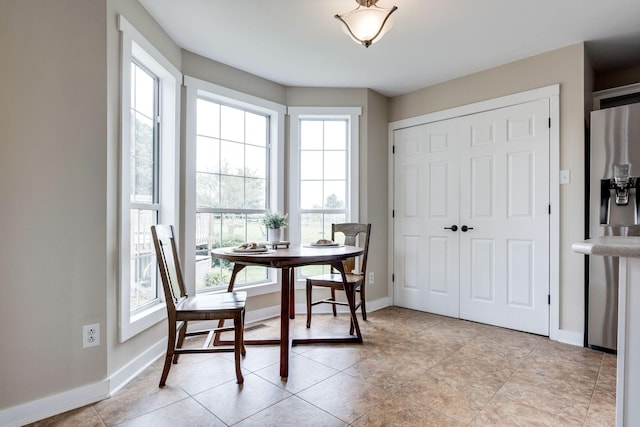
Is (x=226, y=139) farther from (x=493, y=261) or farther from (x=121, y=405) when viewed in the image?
(x=493, y=261)

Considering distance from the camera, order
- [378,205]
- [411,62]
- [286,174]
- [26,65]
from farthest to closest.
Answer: [378,205], [286,174], [411,62], [26,65]

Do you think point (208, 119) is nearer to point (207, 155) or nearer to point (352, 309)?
point (207, 155)

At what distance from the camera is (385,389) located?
1994 mm

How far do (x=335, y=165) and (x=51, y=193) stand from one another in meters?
2.61

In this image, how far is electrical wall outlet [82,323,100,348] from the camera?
1856 millimetres

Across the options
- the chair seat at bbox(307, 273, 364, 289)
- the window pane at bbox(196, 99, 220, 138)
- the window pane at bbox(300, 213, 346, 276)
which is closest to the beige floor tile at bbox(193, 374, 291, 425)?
the chair seat at bbox(307, 273, 364, 289)

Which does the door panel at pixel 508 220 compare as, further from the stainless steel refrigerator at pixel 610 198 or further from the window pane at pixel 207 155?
the window pane at pixel 207 155

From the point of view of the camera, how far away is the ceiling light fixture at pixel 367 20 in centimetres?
193

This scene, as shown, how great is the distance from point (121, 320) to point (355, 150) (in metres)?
2.69

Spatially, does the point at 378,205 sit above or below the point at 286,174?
below

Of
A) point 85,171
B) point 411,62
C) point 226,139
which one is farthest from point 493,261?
point 85,171

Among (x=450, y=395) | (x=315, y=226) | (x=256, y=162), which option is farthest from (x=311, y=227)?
(x=450, y=395)

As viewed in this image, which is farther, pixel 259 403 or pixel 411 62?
pixel 411 62

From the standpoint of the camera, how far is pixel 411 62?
10.3 feet
